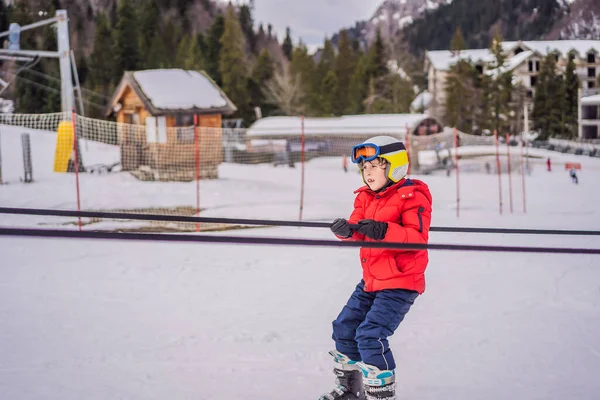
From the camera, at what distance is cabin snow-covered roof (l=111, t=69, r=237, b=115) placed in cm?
1769

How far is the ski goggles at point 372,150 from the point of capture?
2963mm

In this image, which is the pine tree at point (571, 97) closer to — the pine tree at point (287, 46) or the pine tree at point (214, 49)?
the pine tree at point (214, 49)

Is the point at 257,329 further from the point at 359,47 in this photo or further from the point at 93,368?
the point at 359,47

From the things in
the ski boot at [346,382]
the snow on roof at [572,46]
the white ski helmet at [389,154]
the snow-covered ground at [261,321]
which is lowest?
the snow-covered ground at [261,321]

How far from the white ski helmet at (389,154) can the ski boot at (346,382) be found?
0.92 metres

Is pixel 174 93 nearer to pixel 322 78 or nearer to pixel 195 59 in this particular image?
pixel 195 59

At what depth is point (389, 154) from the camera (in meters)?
2.97

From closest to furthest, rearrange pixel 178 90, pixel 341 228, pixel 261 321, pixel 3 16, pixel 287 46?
pixel 341 228 → pixel 261 321 → pixel 178 90 → pixel 3 16 → pixel 287 46

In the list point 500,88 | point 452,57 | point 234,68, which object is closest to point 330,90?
point 234,68

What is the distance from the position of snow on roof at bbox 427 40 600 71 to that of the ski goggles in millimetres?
11452

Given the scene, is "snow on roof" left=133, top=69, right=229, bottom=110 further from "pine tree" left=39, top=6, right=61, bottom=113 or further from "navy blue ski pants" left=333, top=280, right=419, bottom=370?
"pine tree" left=39, top=6, right=61, bottom=113

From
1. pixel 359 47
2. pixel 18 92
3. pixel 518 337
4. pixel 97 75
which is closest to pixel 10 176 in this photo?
pixel 518 337

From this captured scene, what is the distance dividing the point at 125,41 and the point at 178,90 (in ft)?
88.7

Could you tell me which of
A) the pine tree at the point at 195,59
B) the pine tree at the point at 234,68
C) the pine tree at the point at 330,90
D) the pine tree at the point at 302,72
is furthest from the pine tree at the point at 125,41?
the pine tree at the point at 330,90
